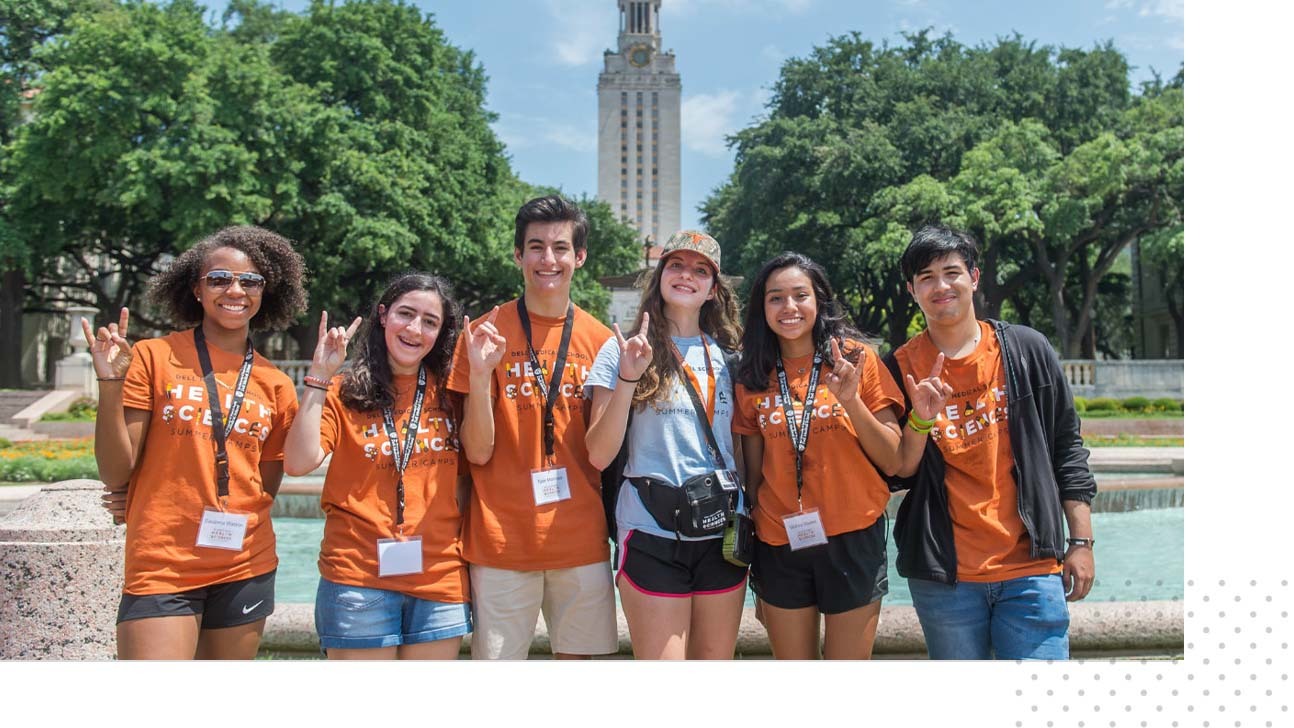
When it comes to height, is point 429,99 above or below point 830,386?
above

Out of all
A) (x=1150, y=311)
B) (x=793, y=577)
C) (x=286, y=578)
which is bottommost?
(x=286, y=578)

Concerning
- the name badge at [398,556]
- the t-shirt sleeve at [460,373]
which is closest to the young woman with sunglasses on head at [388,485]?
the name badge at [398,556]

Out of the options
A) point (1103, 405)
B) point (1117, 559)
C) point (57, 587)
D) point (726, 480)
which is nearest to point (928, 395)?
point (726, 480)

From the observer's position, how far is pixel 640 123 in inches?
3829

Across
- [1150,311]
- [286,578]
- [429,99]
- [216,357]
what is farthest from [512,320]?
[1150,311]

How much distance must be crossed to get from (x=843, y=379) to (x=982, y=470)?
58cm

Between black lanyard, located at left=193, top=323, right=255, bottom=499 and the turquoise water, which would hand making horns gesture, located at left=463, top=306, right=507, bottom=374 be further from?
the turquoise water

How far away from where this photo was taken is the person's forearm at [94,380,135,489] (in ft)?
9.84

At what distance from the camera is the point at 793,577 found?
3.25 meters

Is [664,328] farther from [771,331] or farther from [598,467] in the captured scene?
[598,467]

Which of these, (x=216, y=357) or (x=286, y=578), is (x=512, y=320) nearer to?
(x=216, y=357)

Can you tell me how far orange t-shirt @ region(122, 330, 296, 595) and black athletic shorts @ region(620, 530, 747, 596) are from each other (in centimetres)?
130
